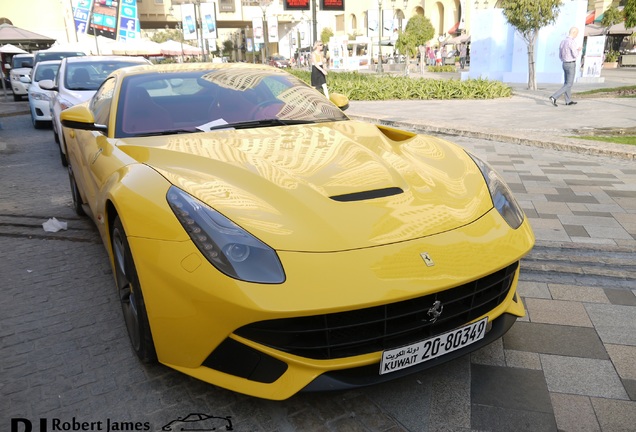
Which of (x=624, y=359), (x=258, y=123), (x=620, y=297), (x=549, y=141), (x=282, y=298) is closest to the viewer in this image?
(x=282, y=298)

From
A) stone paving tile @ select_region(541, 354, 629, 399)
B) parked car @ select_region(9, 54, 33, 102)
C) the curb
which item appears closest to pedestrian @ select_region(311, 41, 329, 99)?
the curb

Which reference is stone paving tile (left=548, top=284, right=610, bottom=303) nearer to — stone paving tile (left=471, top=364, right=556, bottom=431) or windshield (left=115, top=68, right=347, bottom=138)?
stone paving tile (left=471, top=364, right=556, bottom=431)

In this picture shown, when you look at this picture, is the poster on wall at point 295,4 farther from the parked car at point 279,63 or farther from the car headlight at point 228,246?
the car headlight at point 228,246

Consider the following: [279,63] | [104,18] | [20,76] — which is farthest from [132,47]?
[279,63]

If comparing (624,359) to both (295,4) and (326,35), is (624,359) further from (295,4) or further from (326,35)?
(326,35)

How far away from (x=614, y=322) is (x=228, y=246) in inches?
90.9

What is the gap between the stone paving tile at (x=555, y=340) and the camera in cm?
266

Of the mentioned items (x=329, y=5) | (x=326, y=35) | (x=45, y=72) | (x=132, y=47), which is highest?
(x=326, y=35)

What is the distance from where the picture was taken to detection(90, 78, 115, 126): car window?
11.3 ft

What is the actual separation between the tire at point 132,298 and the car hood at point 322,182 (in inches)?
15.9

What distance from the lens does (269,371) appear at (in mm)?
1965

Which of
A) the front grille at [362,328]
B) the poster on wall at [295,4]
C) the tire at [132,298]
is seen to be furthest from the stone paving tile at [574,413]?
the poster on wall at [295,4]

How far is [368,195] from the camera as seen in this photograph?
234 cm

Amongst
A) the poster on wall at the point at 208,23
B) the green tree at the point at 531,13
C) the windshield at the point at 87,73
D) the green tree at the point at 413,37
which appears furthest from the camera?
the poster on wall at the point at 208,23
